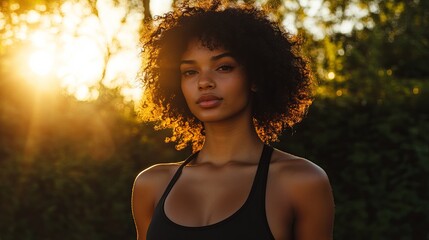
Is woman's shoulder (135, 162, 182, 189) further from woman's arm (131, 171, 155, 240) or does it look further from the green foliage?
the green foliage

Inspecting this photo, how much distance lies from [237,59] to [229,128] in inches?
12.2

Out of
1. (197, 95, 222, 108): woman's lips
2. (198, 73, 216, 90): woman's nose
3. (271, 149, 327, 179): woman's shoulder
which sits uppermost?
(198, 73, 216, 90): woman's nose

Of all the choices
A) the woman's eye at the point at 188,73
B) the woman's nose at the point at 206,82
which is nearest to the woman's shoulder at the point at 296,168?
the woman's nose at the point at 206,82

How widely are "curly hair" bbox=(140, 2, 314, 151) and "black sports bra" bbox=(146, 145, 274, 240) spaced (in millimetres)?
549


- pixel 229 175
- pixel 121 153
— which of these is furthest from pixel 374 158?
pixel 229 175

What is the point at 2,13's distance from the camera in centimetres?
1358

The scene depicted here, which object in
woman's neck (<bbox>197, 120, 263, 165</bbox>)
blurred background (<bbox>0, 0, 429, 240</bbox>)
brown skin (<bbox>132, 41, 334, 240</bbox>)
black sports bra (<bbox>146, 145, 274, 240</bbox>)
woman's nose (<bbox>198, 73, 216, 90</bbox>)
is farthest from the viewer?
blurred background (<bbox>0, 0, 429, 240</bbox>)

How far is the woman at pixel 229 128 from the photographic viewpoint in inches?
131

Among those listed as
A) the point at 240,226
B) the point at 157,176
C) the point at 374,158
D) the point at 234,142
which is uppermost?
the point at 234,142

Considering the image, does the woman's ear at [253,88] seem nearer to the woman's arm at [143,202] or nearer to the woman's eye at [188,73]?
the woman's eye at [188,73]

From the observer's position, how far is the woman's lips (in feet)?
11.4

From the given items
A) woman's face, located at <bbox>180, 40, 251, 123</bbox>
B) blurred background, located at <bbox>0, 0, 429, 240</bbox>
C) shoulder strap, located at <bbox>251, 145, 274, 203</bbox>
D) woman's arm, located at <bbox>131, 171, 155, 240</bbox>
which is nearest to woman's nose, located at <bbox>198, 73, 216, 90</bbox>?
woman's face, located at <bbox>180, 40, 251, 123</bbox>

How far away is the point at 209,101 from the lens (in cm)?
350

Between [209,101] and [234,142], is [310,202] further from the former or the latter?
[209,101]
